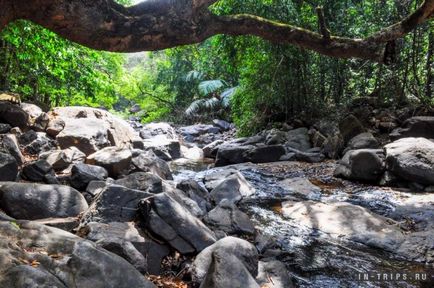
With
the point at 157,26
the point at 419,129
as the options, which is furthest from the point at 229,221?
the point at 419,129

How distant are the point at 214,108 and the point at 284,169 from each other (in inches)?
482

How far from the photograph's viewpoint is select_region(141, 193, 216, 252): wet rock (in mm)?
3982

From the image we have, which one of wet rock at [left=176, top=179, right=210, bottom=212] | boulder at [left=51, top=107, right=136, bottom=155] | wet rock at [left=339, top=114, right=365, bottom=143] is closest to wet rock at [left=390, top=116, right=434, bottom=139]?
wet rock at [left=339, top=114, right=365, bottom=143]

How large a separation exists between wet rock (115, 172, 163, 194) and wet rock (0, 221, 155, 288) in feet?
6.65

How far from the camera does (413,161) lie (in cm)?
698

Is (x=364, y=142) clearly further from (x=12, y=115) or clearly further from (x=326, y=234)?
(x=12, y=115)

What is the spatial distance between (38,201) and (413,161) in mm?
6512

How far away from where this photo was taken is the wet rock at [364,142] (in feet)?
30.1

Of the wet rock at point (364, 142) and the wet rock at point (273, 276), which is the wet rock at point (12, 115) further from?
the wet rock at point (364, 142)

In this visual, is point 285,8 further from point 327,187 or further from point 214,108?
point 214,108

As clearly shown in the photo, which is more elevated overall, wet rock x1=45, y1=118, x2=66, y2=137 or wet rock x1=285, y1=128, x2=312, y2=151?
wet rock x1=45, y1=118, x2=66, y2=137

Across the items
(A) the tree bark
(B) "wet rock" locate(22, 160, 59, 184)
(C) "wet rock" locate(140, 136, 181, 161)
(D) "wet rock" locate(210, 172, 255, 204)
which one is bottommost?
(C) "wet rock" locate(140, 136, 181, 161)

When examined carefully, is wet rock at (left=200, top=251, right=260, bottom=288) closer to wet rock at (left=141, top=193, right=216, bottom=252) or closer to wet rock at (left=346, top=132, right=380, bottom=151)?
wet rock at (left=141, top=193, right=216, bottom=252)

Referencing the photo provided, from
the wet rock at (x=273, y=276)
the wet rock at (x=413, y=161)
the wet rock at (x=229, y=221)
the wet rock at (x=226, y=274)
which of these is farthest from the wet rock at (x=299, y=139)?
the wet rock at (x=226, y=274)
